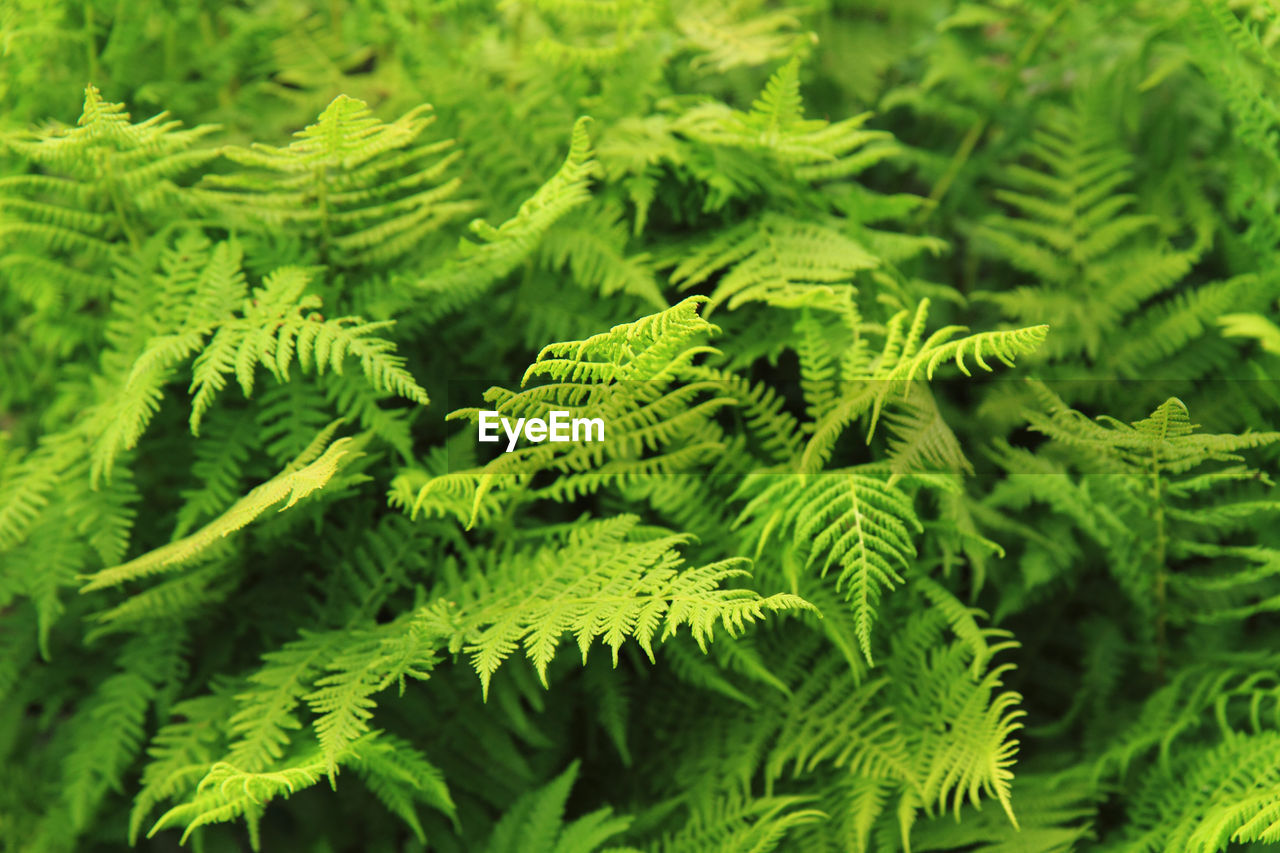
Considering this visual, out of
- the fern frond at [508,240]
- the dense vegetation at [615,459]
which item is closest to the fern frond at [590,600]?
the dense vegetation at [615,459]

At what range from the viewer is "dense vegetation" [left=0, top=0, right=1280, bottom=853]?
1.20 meters

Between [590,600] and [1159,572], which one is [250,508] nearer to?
[590,600]


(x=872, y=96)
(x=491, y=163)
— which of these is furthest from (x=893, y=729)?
(x=872, y=96)

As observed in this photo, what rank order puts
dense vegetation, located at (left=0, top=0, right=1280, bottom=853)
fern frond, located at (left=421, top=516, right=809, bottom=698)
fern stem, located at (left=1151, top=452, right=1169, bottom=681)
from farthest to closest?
fern stem, located at (left=1151, top=452, right=1169, bottom=681) < dense vegetation, located at (left=0, top=0, right=1280, bottom=853) < fern frond, located at (left=421, top=516, right=809, bottom=698)

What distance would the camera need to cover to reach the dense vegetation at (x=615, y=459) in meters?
1.20

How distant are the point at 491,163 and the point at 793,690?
40.9 inches

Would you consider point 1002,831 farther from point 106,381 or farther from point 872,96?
point 106,381

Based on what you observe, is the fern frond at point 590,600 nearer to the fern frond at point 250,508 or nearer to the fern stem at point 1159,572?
the fern frond at point 250,508

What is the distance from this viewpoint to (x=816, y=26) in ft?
6.33

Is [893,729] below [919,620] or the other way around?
below

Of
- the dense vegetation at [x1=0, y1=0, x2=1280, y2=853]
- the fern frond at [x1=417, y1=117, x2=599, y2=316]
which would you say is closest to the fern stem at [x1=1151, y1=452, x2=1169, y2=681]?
the dense vegetation at [x1=0, y1=0, x2=1280, y2=853]

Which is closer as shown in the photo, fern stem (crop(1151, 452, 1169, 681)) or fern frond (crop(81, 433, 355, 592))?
fern frond (crop(81, 433, 355, 592))

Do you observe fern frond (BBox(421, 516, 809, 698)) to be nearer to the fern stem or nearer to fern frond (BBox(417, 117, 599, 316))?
fern frond (BBox(417, 117, 599, 316))

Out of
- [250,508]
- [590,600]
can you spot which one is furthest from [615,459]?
[250,508]
